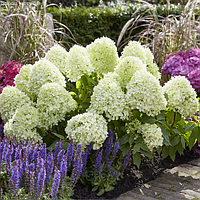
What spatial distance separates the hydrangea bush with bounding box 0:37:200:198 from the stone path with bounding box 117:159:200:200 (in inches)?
10.9

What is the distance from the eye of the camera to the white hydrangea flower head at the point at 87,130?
2.58 meters

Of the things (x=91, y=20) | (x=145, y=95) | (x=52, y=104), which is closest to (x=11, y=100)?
(x=52, y=104)

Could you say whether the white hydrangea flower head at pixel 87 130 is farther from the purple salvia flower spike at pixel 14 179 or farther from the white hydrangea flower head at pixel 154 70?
the white hydrangea flower head at pixel 154 70

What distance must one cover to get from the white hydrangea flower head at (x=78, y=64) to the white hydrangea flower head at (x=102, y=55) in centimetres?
16

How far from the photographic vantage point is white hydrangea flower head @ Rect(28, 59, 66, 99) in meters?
2.91

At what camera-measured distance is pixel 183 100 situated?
289 cm

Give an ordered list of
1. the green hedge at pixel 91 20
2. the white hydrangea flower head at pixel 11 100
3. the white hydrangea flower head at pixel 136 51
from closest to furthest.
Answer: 1. the white hydrangea flower head at pixel 11 100
2. the white hydrangea flower head at pixel 136 51
3. the green hedge at pixel 91 20

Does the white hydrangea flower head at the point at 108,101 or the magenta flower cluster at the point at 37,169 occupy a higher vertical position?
the white hydrangea flower head at the point at 108,101

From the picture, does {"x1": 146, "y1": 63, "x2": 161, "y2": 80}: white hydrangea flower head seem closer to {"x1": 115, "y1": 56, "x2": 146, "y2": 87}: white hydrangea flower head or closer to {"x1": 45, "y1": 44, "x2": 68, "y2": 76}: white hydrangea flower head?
{"x1": 115, "y1": 56, "x2": 146, "y2": 87}: white hydrangea flower head

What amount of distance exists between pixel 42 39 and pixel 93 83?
190 cm

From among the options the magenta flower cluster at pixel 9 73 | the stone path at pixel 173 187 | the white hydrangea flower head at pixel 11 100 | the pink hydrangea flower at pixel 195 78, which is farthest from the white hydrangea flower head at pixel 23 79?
the pink hydrangea flower at pixel 195 78

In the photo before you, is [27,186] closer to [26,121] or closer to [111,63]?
[26,121]

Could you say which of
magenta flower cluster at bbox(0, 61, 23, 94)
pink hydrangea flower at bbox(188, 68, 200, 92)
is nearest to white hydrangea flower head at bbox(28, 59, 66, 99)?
magenta flower cluster at bbox(0, 61, 23, 94)

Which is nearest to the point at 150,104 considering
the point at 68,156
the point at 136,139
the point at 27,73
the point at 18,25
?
the point at 136,139
